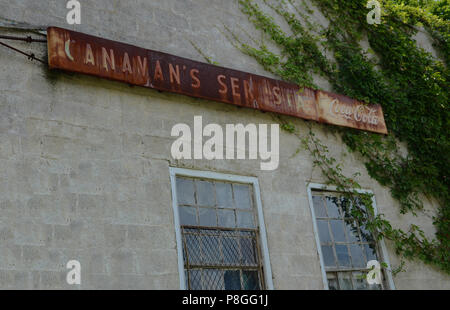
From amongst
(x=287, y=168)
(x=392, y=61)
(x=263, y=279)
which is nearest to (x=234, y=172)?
(x=287, y=168)

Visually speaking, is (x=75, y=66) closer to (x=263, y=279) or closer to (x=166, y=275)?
(x=166, y=275)

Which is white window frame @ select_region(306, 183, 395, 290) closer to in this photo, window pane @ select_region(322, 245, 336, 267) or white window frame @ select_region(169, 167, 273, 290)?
window pane @ select_region(322, 245, 336, 267)

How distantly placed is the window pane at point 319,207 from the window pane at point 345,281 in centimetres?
90

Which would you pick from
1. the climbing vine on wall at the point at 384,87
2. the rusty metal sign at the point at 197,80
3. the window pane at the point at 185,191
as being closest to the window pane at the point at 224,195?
the window pane at the point at 185,191

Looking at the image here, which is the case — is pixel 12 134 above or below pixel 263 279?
above

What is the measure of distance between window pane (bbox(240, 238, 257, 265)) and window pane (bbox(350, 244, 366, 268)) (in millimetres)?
1800

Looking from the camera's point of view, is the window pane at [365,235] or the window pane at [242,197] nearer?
the window pane at [242,197]

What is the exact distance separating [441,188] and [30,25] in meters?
7.26

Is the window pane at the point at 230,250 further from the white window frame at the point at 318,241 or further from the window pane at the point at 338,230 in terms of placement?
the window pane at the point at 338,230

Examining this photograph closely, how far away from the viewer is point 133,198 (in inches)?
241

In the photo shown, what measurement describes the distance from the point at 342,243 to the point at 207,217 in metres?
2.32

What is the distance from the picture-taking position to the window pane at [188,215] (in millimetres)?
6492

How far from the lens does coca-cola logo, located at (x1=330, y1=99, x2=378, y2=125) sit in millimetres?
8684

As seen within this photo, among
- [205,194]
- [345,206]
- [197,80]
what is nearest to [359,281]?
[345,206]
